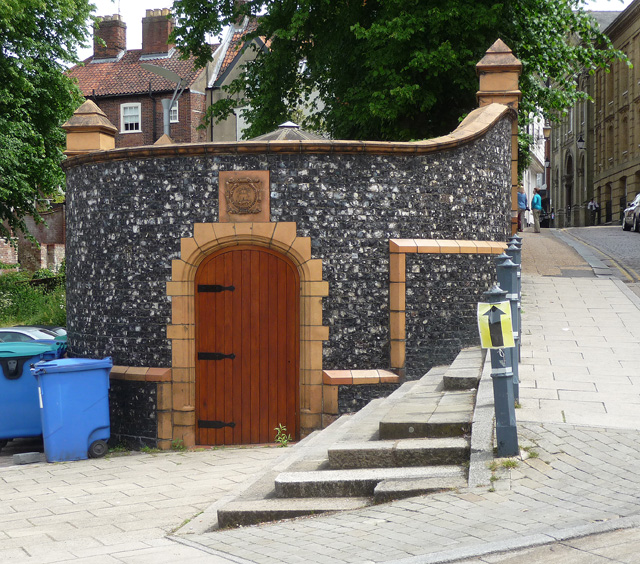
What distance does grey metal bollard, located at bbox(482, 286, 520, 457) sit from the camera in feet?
18.9

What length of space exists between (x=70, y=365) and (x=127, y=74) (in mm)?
33783

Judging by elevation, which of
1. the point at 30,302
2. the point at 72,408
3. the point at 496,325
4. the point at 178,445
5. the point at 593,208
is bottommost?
the point at 178,445

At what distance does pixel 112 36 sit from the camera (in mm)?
42000

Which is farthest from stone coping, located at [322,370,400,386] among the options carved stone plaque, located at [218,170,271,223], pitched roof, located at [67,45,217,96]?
pitched roof, located at [67,45,217,96]

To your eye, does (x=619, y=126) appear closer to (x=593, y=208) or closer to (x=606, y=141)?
(x=606, y=141)

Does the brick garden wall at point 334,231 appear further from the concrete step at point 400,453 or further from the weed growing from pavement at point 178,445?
the concrete step at point 400,453

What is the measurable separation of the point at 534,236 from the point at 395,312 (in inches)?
826

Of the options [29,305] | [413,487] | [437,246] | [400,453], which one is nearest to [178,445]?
[437,246]

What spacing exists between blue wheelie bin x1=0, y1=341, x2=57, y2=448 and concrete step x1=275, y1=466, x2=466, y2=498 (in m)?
5.67

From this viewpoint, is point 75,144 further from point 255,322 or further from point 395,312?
point 395,312

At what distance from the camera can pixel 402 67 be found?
16844 millimetres

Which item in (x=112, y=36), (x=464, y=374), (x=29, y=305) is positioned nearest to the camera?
(x=464, y=374)

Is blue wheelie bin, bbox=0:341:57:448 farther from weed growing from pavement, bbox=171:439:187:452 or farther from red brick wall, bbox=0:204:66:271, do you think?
red brick wall, bbox=0:204:66:271

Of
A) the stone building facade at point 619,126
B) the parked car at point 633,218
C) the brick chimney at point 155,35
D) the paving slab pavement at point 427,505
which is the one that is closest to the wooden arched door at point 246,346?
the paving slab pavement at point 427,505
